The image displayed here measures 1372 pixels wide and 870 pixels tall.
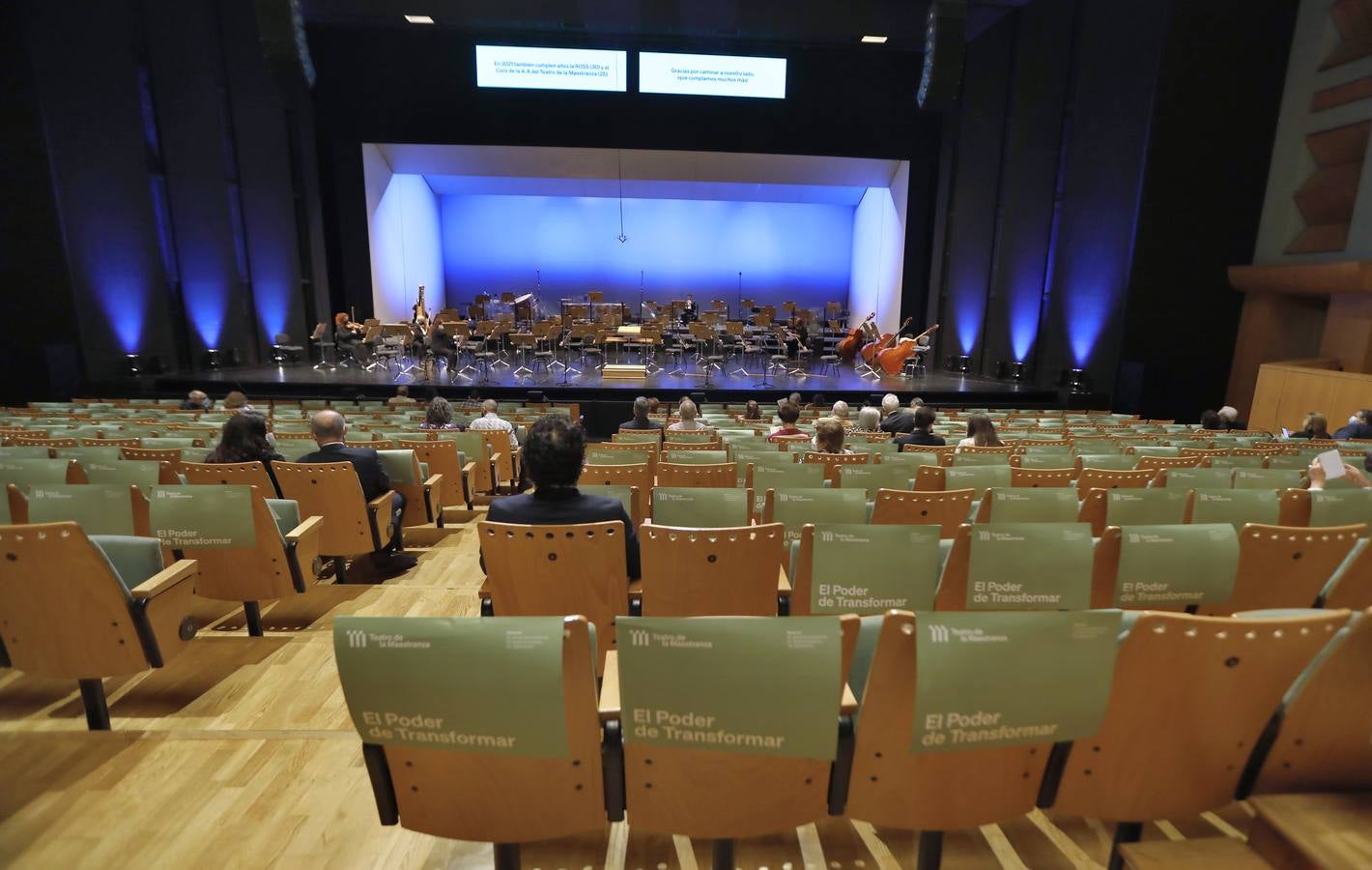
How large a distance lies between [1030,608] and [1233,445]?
454cm

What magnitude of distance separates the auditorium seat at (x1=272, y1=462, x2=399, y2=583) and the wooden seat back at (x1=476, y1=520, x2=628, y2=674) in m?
1.45

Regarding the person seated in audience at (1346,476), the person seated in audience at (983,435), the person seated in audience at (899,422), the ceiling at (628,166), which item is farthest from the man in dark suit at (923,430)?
the ceiling at (628,166)

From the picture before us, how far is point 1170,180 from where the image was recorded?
377 inches

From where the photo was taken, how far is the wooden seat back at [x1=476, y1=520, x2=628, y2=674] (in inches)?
90.4

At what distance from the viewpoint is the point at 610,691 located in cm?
156

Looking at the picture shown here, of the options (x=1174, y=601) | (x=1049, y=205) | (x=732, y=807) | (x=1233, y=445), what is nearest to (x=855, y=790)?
(x=732, y=807)

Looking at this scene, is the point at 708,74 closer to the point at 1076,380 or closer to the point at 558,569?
the point at 1076,380

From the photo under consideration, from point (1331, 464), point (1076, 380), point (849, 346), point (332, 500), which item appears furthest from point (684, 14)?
point (1331, 464)

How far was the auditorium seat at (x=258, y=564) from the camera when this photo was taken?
2.81 metres

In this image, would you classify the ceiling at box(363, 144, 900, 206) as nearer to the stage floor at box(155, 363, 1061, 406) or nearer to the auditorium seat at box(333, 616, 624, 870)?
the stage floor at box(155, 363, 1061, 406)

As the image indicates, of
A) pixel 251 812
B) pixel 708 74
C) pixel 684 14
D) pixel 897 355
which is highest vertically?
pixel 684 14

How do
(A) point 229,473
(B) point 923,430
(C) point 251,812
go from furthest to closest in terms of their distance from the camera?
(B) point 923,430
(A) point 229,473
(C) point 251,812

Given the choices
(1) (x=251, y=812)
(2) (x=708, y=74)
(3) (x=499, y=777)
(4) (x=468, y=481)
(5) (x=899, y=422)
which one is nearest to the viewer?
(3) (x=499, y=777)

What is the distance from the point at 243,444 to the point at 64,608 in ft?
5.04
